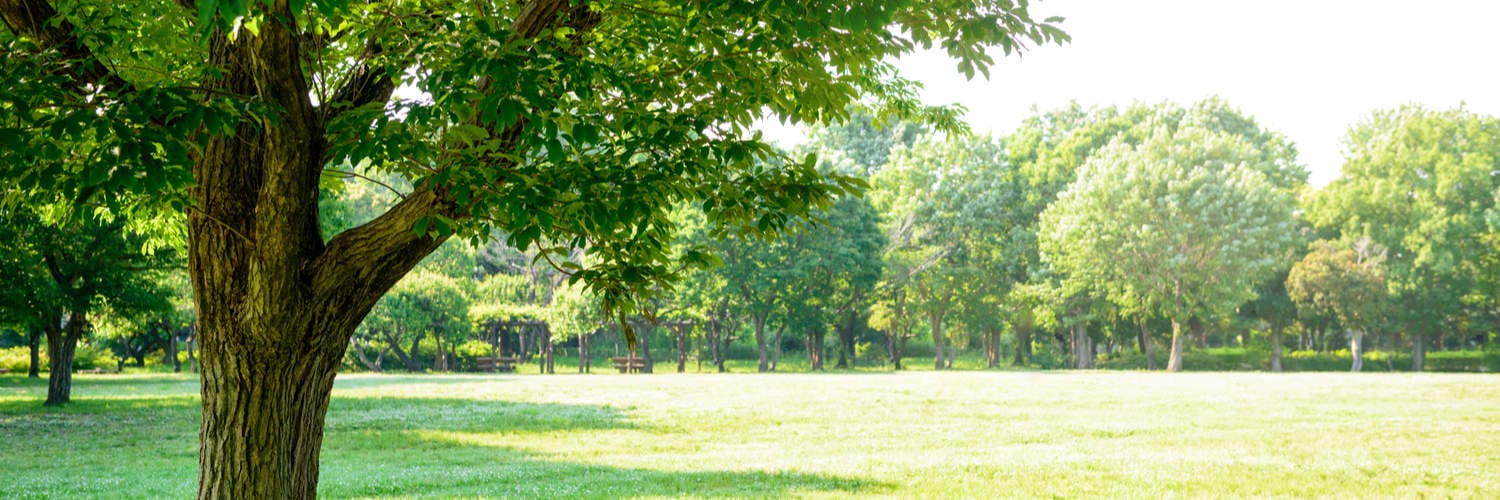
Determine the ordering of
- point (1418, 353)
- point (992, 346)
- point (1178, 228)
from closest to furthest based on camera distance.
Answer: point (1178, 228) < point (1418, 353) < point (992, 346)

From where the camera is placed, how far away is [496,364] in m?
53.2

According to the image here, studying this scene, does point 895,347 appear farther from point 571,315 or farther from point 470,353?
point 470,353

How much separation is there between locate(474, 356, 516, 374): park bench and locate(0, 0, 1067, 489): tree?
151 feet

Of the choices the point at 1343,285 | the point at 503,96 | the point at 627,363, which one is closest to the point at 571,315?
the point at 627,363

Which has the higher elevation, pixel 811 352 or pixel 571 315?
pixel 571 315

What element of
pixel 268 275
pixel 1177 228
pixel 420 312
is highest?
pixel 1177 228

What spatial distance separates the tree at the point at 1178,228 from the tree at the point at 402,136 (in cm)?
4678

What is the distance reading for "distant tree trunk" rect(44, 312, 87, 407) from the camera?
1025 inches

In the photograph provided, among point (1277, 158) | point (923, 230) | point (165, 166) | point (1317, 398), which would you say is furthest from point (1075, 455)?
point (1277, 158)

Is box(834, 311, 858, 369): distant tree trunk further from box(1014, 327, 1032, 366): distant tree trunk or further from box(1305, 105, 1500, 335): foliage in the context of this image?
box(1305, 105, 1500, 335): foliage

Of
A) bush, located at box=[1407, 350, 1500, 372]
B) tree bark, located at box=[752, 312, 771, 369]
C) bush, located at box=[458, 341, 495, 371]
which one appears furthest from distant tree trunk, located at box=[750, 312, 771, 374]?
bush, located at box=[1407, 350, 1500, 372]

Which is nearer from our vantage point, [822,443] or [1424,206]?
[822,443]

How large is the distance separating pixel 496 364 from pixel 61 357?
26968 mm

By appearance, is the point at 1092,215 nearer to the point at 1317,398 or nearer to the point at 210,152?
the point at 1317,398
